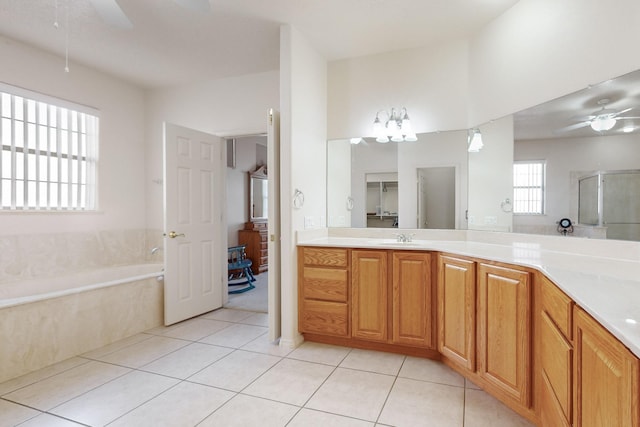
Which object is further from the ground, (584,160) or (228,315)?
(584,160)

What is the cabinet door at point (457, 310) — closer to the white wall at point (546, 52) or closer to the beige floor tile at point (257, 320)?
the white wall at point (546, 52)

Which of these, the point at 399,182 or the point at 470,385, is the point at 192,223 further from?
the point at 470,385

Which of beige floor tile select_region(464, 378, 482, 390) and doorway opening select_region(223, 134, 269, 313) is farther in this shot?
doorway opening select_region(223, 134, 269, 313)

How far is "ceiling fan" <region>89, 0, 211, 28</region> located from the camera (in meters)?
1.88

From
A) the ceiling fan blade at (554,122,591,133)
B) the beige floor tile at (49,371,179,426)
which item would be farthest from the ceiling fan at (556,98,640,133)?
the beige floor tile at (49,371,179,426)

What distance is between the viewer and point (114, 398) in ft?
6.60

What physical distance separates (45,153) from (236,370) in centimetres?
289

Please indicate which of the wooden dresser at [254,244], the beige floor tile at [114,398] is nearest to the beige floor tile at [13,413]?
the beige floor tile at [114,398]

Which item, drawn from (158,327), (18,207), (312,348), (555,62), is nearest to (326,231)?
(312,348)

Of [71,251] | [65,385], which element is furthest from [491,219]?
[71,251]

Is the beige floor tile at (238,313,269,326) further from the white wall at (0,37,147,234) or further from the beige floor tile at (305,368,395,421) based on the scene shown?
the white wall at (0,37,147,234)

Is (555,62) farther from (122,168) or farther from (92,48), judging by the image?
(122,168)

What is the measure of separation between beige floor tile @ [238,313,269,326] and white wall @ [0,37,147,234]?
187cm

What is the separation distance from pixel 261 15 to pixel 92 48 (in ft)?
5.92
